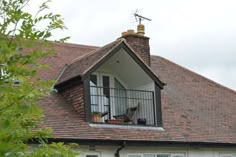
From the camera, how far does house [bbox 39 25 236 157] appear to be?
18.9 metres

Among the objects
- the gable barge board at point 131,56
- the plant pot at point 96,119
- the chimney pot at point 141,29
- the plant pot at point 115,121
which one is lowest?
the plant pot at point 115,121

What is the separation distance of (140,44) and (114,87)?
2.62 meters

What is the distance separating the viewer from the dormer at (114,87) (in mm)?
19609

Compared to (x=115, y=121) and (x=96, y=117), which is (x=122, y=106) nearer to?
(x=115, y=121)

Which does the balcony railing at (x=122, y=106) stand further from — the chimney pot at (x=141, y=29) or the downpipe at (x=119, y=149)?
the chimney pot at (x=141, y=29)

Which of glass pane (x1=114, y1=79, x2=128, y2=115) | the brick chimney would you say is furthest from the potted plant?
the brick chimney

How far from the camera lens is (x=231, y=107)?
26594 mm

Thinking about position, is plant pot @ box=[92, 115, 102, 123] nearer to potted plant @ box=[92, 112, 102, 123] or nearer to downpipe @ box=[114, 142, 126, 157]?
potted plant @ box=[92, 112, 102, 123]

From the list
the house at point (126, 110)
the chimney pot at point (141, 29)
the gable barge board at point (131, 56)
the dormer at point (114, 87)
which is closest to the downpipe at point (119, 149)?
the house at point (126, 110)

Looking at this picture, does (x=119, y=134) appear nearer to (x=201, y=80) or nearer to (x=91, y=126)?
(x=91, y=126)

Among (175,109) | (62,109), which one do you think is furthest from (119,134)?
(175,109)

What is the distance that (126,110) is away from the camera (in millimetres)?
21312

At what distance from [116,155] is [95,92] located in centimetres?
237

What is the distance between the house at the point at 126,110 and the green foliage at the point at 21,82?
8.55 metres
